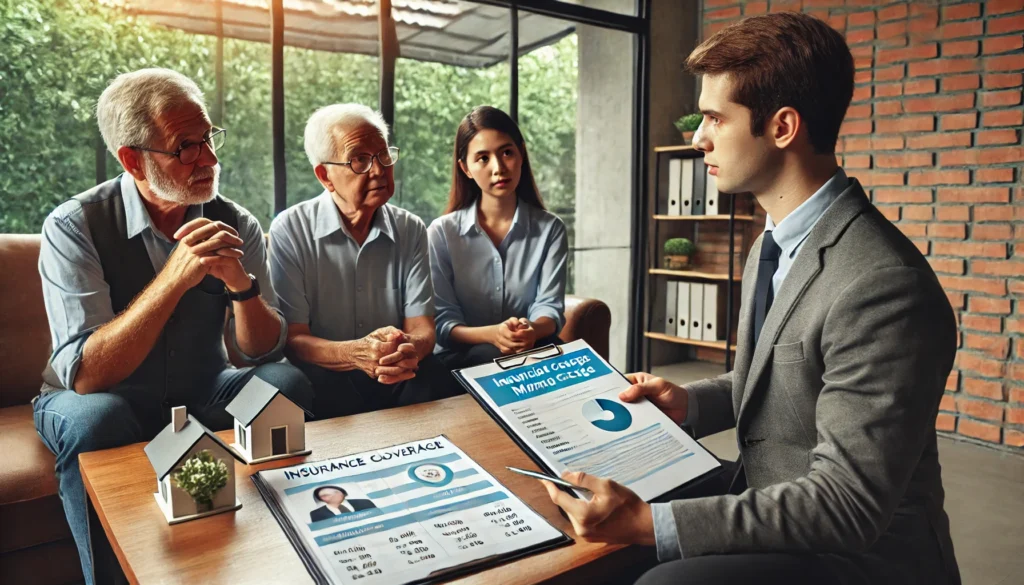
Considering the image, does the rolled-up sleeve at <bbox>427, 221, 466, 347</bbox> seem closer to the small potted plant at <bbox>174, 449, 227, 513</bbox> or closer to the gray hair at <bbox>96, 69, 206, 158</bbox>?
the gray hair at <bbox>96, 69, 206, 158</bbox>

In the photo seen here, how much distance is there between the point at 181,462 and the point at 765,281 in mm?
919

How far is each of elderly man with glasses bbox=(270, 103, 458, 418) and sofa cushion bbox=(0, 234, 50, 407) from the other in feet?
2.02

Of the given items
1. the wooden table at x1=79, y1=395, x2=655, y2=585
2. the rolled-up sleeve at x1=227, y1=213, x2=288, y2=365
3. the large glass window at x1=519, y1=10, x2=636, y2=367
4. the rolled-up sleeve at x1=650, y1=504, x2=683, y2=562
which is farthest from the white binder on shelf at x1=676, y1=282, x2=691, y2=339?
the rolled-up sleeve at x1=650, y1=504, x2=683, y2=562

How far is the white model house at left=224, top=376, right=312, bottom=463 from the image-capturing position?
4.03ft

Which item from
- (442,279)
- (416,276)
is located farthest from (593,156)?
(416,276)

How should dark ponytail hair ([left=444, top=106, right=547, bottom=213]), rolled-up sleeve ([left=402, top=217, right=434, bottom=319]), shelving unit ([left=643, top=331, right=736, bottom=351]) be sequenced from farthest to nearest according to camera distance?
1. shelving unit ([left=643, top=331, right=736, bottom=351])
2. dark ponytail hair ([left=444, top=106, right=547, bottom=213])
3. rolled-up sleeve ([left=402, top=217, right=434, bottom=319])

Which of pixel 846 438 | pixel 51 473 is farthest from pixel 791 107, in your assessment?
pixel 51 473

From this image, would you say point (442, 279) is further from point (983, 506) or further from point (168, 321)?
point (983, 506)

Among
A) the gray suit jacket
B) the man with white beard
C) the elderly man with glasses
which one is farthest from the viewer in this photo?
the elderly man with glasses

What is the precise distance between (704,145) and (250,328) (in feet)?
3.89

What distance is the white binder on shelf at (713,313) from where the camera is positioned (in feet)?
13.7

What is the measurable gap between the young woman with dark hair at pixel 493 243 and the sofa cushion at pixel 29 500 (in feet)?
3.76

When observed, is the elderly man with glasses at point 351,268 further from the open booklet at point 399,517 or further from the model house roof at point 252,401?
the open booklet at point 399,517

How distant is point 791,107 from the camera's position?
3.37ft
